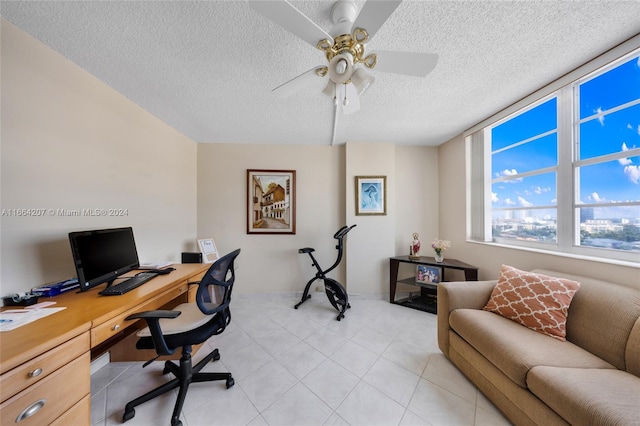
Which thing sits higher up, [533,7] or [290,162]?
[533,7]

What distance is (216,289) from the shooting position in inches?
59.7

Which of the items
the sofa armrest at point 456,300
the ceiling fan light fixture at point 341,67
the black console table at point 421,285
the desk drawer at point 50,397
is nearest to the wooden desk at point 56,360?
the desk drawer at point 50,397

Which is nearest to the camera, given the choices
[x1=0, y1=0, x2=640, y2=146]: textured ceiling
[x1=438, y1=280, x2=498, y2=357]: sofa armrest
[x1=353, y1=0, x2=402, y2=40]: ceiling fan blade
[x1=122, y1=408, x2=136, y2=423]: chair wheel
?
[x1=353, y1=0, x2=402, y2=40]: ceiling fan blade

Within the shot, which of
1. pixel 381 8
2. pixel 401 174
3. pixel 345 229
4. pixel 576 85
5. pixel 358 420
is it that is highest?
pixel 576 85

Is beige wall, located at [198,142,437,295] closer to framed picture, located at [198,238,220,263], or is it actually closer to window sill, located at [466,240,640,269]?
framed picture, located at [198,238,220,263]

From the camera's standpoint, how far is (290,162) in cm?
325

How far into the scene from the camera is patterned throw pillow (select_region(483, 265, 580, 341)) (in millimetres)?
1422

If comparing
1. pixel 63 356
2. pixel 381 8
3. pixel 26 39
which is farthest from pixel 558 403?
pixel 26 39

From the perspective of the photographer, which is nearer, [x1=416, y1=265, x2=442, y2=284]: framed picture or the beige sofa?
the beige sofa

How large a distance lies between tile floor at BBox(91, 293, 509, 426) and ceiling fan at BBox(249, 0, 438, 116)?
211 centimetres

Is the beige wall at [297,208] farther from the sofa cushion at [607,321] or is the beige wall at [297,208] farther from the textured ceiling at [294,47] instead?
the sofa cushion at [607,321]

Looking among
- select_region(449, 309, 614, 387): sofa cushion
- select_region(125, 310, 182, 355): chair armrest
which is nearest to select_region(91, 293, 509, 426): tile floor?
select_region(449, 309, 614, 387): sofa cushion

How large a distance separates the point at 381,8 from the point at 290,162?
2.48 metres

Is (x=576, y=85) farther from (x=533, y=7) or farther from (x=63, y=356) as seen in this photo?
(x=63, y=356)
